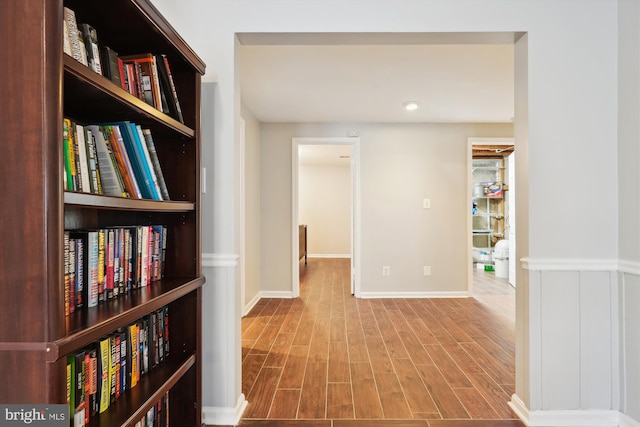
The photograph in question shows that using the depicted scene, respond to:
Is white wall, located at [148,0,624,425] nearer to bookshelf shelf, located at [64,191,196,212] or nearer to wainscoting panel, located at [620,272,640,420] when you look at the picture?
wainscoting panel, located at [620,272,640,420]

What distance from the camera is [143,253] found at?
4.47 feet

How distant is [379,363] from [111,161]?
2.09 m

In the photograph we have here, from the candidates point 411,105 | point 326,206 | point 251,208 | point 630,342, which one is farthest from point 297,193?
point 326,206

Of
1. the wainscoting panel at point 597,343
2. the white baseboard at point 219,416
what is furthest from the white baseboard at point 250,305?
the wainscoting panel at point 597,343

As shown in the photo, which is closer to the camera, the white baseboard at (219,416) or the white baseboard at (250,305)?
the white baseboard at (219,416)

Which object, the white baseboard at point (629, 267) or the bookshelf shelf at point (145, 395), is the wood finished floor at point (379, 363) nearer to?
the bookshelf shelf at point (145, 395)

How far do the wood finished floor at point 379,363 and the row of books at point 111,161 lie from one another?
1.28 m

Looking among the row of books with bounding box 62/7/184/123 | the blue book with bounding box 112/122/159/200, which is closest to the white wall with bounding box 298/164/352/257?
the row of books with bounding box 62/7/184/123

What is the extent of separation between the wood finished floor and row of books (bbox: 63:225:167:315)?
99cm

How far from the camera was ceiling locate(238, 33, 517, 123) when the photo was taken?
6.22ft

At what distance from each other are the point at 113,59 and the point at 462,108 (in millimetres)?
3494

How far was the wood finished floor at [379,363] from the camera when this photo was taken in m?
1.86

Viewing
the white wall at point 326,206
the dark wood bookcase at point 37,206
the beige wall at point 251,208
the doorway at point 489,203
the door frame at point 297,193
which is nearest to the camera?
the dark wood bookcase at point 37,206

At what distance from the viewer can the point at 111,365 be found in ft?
3.73
